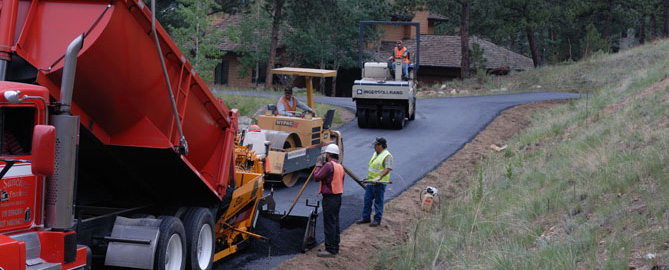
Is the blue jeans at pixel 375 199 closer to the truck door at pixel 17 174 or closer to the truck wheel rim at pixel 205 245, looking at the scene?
the truck wheel rim at pixel 205 245

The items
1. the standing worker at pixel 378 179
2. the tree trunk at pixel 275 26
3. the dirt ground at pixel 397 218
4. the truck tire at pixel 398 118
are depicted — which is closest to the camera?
the dirt ground at pixel 397 218

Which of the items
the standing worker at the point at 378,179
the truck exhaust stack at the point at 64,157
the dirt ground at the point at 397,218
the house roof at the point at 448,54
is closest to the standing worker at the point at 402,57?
the dirt ground at the point at 397,218

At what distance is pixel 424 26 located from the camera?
175 ft

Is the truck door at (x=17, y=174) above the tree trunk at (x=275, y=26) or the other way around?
the other way around

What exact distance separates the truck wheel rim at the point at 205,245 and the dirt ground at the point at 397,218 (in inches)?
43.2

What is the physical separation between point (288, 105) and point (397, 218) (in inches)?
150

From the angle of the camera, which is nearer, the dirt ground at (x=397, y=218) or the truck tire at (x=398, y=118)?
the dirt ground at (x=397, y=218)

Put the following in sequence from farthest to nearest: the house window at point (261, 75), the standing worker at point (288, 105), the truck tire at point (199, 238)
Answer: the house window at point (261, 75) < the standing worker at point (288, 105) < the truck tire at point (199, 238)

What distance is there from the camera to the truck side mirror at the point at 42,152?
16.4 feet

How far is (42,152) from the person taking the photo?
502 centimetres

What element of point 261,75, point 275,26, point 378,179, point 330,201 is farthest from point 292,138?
point 261,75

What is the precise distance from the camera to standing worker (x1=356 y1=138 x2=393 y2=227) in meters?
11.2

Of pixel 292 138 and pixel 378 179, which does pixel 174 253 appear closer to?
pixel 378 179

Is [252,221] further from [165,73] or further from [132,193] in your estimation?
[165,73]
